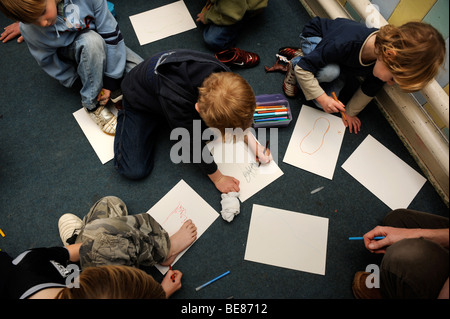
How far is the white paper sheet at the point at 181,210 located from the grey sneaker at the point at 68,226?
247mm

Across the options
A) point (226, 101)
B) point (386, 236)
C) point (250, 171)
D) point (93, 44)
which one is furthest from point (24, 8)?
point (386, 236)

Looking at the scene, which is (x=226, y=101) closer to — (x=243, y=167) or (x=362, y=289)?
(x=243, y=167)

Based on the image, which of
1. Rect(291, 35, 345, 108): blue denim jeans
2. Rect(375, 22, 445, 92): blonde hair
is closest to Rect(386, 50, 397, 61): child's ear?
Rect(375, 22, 445, 92): blonde hair

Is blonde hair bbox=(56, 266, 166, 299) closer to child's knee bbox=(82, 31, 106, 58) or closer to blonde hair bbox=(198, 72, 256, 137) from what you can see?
blonde hair bbox=(198, 72, 256, 137)

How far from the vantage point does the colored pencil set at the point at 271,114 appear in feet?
3.76

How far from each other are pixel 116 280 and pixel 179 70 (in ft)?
1.86

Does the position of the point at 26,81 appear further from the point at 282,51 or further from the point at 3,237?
the point at 282,51

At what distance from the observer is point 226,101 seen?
768 mm

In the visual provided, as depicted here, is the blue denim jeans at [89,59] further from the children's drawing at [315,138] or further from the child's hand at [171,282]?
the children's drawing at [315,138]

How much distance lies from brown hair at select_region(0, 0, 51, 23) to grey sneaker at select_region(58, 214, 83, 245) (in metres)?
0.65

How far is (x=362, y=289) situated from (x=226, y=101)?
733 mm

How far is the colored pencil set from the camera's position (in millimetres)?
1146

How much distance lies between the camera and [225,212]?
1067 millimetres

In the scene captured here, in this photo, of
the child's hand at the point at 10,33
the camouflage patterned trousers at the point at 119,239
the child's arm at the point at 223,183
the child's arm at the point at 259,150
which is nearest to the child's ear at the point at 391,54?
the child's arm at the point at 259,150
